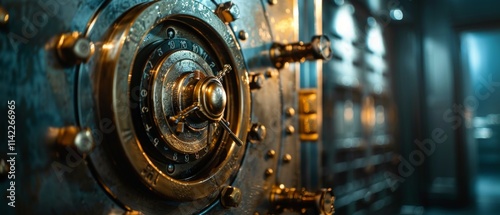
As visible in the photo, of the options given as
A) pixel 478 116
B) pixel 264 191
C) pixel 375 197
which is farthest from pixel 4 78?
pixel 478 116

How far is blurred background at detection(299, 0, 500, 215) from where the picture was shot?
285 cm

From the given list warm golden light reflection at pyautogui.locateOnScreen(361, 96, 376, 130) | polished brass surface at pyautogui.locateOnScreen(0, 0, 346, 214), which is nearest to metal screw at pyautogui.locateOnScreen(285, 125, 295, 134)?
polished brass surface at pyautogui.locateOnScreen(0, 0, 346, 214)

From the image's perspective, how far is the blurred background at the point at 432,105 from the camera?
2850 mm

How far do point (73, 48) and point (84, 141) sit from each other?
0.36 ft

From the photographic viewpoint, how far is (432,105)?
3299 millimetres

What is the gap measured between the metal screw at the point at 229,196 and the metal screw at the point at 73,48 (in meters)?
0.36

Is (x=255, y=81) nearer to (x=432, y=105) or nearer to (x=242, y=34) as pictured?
(x=242, y=34)

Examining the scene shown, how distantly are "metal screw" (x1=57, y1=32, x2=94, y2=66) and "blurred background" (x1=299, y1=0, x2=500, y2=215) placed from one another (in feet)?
7.47

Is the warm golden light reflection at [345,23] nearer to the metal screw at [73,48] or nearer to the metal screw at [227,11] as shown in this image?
the metal screw at [227,11]

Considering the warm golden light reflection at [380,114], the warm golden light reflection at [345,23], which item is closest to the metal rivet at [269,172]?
the warm golden light reflection at [345,23]

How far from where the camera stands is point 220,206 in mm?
812

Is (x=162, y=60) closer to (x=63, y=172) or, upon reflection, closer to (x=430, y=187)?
(x=63, y=172)

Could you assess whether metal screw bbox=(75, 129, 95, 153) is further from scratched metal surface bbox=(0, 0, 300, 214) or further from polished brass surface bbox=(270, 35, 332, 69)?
polished brass surface bbox=(270, 35, 332, 69)

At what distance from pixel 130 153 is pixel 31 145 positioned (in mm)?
128
